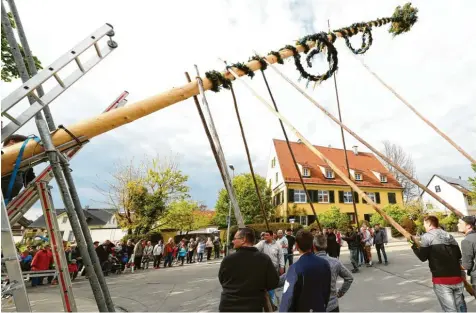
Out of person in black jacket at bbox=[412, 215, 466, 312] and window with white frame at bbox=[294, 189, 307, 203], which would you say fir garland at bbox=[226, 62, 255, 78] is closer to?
person in black jacket at bbox=[412, 215, 466, 312]

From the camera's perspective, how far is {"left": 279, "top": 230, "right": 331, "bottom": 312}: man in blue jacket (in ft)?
9.50

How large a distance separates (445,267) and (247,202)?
2987cm

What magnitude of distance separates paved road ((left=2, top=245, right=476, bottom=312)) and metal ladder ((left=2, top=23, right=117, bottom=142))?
13.2ft

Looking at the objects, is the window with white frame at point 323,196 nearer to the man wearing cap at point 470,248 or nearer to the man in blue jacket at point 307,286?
the man wearing cap at point 470,248

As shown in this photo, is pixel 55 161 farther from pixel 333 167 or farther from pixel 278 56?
pixel 278 56

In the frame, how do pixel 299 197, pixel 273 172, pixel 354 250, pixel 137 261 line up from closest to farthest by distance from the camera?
pixel 354 250 < pixel 137 261 < pixel 299 197 < pixel 273 172

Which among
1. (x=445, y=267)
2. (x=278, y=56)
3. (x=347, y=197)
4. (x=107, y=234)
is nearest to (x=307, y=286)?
(x=445, y=267)

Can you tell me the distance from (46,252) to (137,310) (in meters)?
7.43

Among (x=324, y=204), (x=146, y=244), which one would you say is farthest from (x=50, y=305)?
(x=324, y=204)

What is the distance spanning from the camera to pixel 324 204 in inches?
1371

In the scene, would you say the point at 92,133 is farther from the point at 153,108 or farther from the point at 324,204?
the point at 324,204

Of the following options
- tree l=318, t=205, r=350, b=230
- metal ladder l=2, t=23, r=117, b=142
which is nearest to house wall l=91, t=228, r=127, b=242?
tree l=318, t=205, r=350, b=230

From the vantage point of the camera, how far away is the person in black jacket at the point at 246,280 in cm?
296

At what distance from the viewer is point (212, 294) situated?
839 cm
